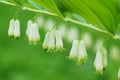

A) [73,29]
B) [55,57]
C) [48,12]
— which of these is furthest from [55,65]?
[48,12]

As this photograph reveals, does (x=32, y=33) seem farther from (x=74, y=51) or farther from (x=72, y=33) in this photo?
(x=72, y=33)

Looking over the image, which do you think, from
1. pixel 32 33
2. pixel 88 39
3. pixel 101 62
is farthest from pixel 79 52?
pixel 88 39

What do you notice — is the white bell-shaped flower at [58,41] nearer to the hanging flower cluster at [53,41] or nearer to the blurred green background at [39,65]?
the hanging flower cluster at [53,41]

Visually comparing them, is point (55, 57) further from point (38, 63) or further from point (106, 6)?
point (106, 6)

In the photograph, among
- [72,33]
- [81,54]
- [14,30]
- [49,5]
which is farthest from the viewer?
[72,33]

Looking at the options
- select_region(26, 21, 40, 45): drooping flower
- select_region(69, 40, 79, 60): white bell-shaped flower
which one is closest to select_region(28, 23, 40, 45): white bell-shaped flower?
select_region(26, 21, 40, 45): drooping flower

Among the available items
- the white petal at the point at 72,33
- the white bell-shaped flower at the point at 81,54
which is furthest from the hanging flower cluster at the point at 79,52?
the white petal at the point at 72,33

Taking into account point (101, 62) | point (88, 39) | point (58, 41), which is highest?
point (58, 41)

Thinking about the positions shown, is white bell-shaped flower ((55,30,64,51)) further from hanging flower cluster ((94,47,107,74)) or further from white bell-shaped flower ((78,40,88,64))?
hanging flower cluster ((94,47,107,74))
